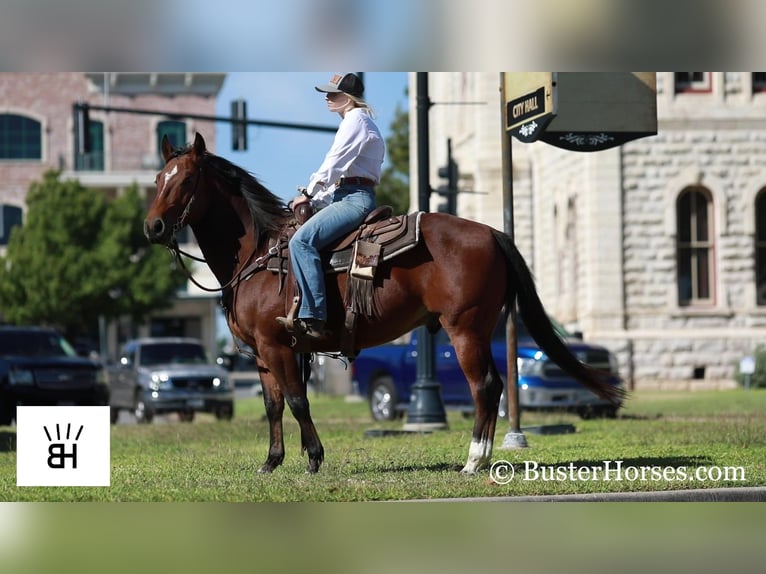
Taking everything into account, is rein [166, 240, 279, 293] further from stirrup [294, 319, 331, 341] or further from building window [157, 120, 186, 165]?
building window [157, 120, 186, 165]

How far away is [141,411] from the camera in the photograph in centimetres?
2612

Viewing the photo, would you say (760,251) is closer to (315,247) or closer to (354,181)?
(354,181)

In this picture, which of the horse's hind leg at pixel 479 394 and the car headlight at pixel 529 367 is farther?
the car headlight at pixel 529 367

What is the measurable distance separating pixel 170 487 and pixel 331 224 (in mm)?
2243

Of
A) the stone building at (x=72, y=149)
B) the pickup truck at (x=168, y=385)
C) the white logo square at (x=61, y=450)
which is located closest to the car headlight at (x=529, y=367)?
the pickup truck at (x=168, y=385)

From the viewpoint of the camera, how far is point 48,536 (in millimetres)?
9398

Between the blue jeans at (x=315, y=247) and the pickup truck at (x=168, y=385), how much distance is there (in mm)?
15043

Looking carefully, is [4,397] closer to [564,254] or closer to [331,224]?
[331,224]

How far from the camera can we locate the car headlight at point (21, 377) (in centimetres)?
2117

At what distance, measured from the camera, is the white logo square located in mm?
10148

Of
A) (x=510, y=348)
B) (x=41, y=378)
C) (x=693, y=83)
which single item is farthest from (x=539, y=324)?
(x=693, y=83)

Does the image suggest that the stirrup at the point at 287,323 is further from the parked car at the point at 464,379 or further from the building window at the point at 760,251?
the building window at the point at 760,251

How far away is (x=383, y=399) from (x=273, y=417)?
11166 mm

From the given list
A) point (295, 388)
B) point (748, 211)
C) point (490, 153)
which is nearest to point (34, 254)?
point (490, 153)
